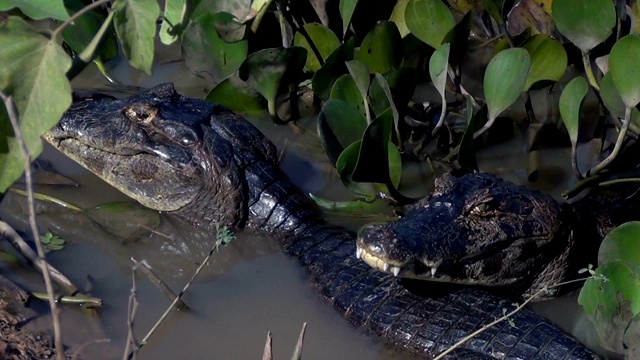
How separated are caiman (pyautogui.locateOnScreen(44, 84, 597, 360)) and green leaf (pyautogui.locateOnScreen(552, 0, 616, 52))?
82 centimetres

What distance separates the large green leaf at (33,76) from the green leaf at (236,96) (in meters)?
2.05

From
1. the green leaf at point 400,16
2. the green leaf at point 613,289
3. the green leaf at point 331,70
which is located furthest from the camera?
the green leaf at point 400,16

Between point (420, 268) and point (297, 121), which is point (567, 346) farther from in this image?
point (297, 121)

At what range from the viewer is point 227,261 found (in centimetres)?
411

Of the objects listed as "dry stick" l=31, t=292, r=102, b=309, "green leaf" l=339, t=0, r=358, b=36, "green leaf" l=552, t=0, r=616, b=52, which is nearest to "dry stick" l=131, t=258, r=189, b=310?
"dry stick" l=31, t=292, r=102, b=309

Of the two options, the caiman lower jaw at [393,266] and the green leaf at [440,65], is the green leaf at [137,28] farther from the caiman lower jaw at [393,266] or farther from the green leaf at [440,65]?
the green leaf at [440,65]

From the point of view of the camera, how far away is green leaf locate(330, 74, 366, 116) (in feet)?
13.5

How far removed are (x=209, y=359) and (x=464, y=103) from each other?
6.84 ft

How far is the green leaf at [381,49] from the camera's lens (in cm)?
426

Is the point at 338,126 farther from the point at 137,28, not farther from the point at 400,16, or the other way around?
the point at 137,28

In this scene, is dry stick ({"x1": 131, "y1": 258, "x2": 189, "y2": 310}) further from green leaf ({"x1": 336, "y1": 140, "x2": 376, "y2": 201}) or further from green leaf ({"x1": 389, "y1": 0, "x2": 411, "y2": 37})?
green leaf ({"x1": 389, "y1": 0, "x2": 411, "y2": 37})

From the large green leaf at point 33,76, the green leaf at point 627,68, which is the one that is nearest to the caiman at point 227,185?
the green leaf at point 627,68

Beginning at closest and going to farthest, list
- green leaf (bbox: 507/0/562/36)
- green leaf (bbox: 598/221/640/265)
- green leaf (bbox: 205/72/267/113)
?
green leaf (bbox: 598/221/640/265), green leaf (bbox: 205/72/267/113), green leaf (bbox: 507/0/562/36)

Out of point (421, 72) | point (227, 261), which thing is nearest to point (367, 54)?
point (421, 72)
